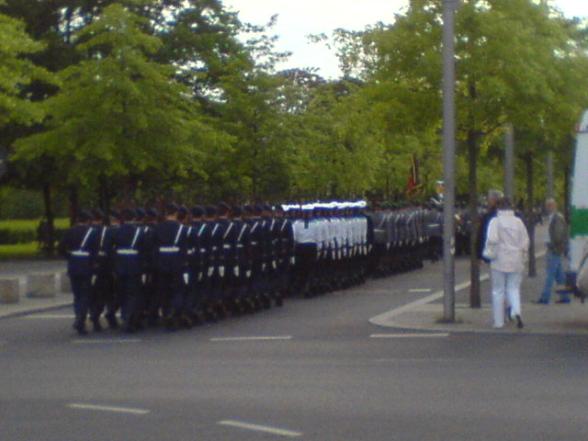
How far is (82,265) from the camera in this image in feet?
75.0

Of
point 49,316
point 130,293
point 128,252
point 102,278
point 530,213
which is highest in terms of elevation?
point 530,213

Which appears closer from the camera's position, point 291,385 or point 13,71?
point 291,385

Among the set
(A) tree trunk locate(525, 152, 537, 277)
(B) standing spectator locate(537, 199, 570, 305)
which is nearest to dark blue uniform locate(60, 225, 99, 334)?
(B) standing spectator locate(537, 199, 570, 305)

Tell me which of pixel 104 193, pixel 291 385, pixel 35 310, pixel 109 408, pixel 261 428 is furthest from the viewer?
pixel 104 193

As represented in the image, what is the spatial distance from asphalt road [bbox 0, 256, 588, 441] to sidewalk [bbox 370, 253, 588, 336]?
27.8 inches

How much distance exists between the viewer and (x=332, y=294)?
31.1m

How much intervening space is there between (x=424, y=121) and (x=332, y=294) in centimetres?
600

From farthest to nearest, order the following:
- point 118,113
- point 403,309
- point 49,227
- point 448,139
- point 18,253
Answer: point 18,253 < point 49,227 < point 118,113 < point 403,309 < point 448,139

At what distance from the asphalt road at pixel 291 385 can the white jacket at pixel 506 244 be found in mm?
1306

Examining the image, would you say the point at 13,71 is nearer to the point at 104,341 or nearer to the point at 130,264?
the point at 130,264

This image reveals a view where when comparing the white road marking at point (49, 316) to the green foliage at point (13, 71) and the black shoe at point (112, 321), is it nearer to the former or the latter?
the black shoe at point (112, 321)

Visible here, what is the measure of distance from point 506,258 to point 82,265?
5.97 metres

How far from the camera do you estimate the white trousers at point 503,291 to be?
22.2 m

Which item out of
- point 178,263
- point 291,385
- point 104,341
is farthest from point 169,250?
point 291,385
